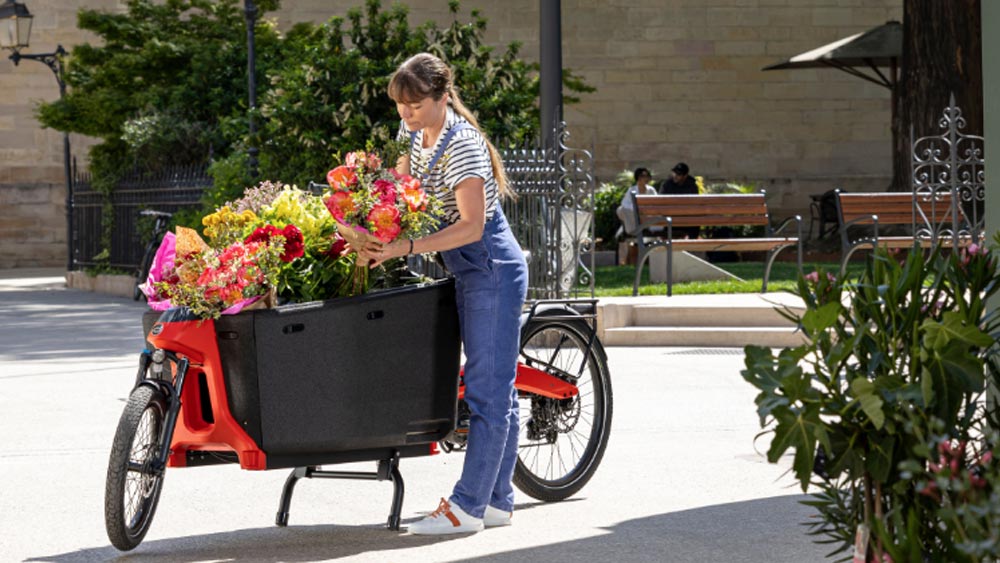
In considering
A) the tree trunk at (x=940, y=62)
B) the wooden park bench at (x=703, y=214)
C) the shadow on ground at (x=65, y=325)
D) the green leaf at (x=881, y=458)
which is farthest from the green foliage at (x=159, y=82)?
the green leaf at (x=881, y=458)

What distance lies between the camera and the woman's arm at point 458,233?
5.37 meters

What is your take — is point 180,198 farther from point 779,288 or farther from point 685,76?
point 685,76

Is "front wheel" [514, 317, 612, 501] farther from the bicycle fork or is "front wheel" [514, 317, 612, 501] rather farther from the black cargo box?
the bicycle fork

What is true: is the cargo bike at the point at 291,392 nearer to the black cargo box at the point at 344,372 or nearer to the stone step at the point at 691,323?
the black cargo box at the point at 344,372

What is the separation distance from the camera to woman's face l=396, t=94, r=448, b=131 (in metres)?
5.59

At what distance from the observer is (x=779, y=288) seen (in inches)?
592

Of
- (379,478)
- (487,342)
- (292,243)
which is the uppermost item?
(292,243)

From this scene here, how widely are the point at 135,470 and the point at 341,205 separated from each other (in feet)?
3.44

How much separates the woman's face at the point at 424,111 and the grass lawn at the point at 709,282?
7.20m

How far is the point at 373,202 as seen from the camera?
538 centimetres

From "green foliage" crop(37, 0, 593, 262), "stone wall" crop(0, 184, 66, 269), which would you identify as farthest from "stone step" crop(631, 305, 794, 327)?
"stone wall" crop(0, 184, 66, 269)

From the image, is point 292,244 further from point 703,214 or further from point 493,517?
point 703,214

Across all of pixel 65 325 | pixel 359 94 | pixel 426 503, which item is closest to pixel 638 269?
pixel 359 94

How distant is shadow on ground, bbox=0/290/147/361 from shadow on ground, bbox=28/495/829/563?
6.88 metres
